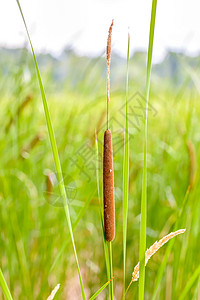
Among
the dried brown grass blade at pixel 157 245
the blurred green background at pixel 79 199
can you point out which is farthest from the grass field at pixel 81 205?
the dried brown grass blade at pixel 157 245

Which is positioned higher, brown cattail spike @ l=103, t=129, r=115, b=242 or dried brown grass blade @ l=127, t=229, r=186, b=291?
brown cattail spike @ l=103, t=129, r=115, b=242

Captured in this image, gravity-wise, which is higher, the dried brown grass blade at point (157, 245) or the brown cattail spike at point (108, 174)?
the brown cattail spike at point (108, 174)

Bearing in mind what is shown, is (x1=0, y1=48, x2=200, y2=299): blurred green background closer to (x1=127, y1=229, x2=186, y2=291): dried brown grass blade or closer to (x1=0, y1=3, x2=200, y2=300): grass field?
(x1=0, y1=3, x2=200, y2=300): grass field

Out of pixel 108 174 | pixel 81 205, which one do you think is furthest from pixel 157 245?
pixel 81 205

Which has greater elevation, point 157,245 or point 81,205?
point 157,245

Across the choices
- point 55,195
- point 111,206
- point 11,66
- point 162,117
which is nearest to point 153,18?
point 111,206

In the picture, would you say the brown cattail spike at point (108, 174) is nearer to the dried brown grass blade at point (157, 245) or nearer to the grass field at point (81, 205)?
the dried brown grass blade at point (157, 245)

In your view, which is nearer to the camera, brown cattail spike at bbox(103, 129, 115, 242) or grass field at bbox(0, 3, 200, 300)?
brown cattail spike at bbox(103, 129, 115, 242)

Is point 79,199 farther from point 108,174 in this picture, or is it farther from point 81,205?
point 108,174

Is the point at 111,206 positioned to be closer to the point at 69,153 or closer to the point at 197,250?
the point at 197,250

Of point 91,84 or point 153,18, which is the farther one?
point 91,84

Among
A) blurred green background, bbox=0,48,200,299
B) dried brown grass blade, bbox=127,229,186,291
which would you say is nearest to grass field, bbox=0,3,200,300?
blurred green background, bbox=0,48,200,299
